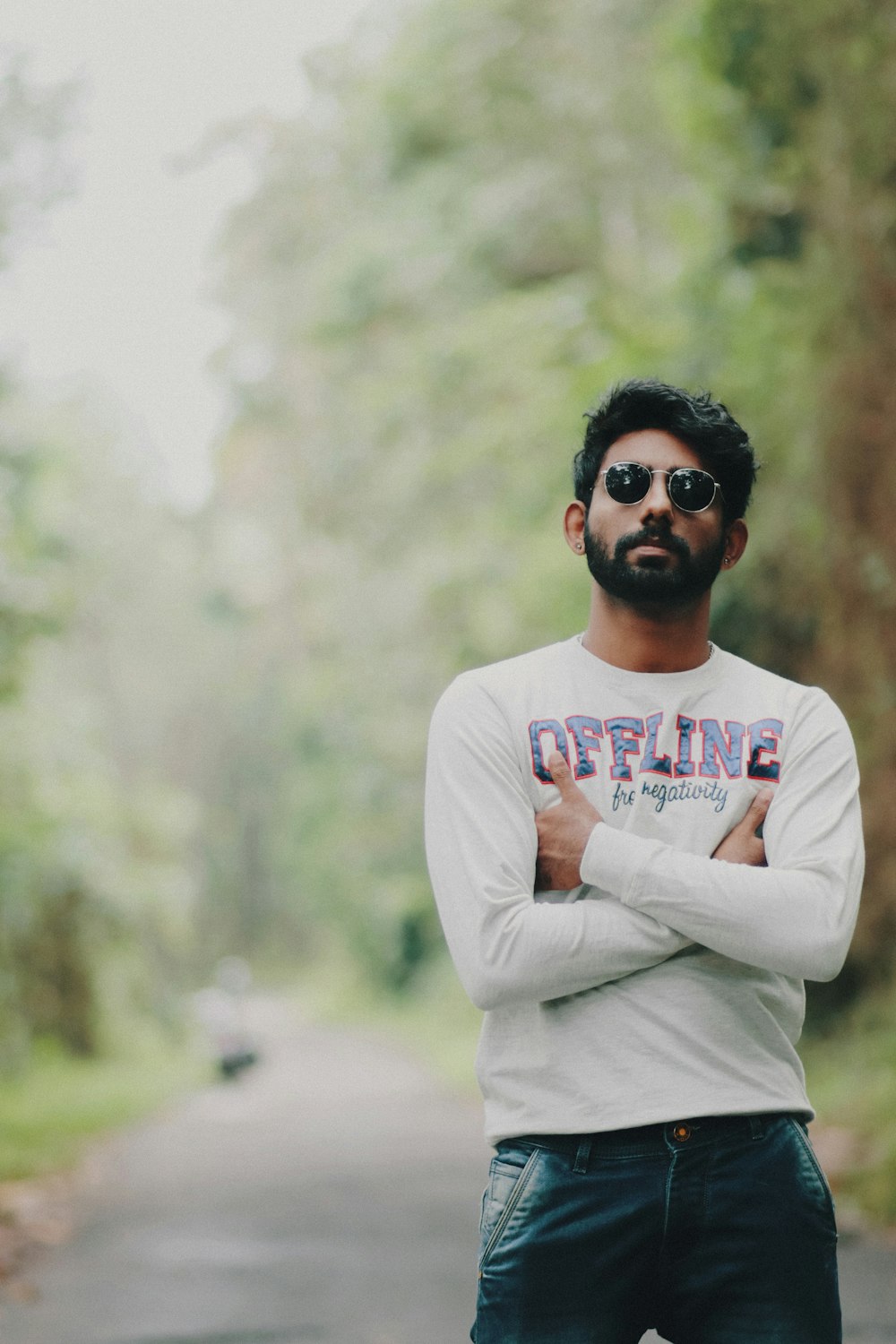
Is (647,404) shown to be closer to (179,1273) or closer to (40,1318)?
(40,1318)

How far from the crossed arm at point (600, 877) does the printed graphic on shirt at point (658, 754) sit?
0.05m

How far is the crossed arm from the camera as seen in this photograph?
230 cm

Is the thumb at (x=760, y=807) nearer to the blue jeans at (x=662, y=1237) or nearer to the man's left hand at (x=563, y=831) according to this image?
the man's left hand at (x=563, y=831)

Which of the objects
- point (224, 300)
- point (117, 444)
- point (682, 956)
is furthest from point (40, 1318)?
point (117, 444)

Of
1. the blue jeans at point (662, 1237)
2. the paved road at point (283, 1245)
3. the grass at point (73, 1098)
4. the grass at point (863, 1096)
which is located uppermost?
the blue jeans at point (662, 1237)

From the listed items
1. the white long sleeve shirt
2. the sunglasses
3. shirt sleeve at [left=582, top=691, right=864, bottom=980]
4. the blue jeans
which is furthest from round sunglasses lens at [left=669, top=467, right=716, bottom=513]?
the blue jeans

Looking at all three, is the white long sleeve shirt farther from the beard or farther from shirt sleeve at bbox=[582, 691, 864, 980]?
the beard

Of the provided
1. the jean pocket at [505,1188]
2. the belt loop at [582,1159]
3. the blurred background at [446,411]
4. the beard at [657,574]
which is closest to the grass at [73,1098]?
the blurred background at [446,411]

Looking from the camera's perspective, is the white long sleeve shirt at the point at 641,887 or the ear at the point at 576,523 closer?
the white long sleeve shirt at the point at 641,887

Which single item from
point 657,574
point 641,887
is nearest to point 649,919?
point 641,887

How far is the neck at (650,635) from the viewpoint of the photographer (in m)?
2.46

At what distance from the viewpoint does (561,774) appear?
2406 mm

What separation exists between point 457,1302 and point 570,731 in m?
5.02

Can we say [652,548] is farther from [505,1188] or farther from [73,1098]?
[73,1098]
